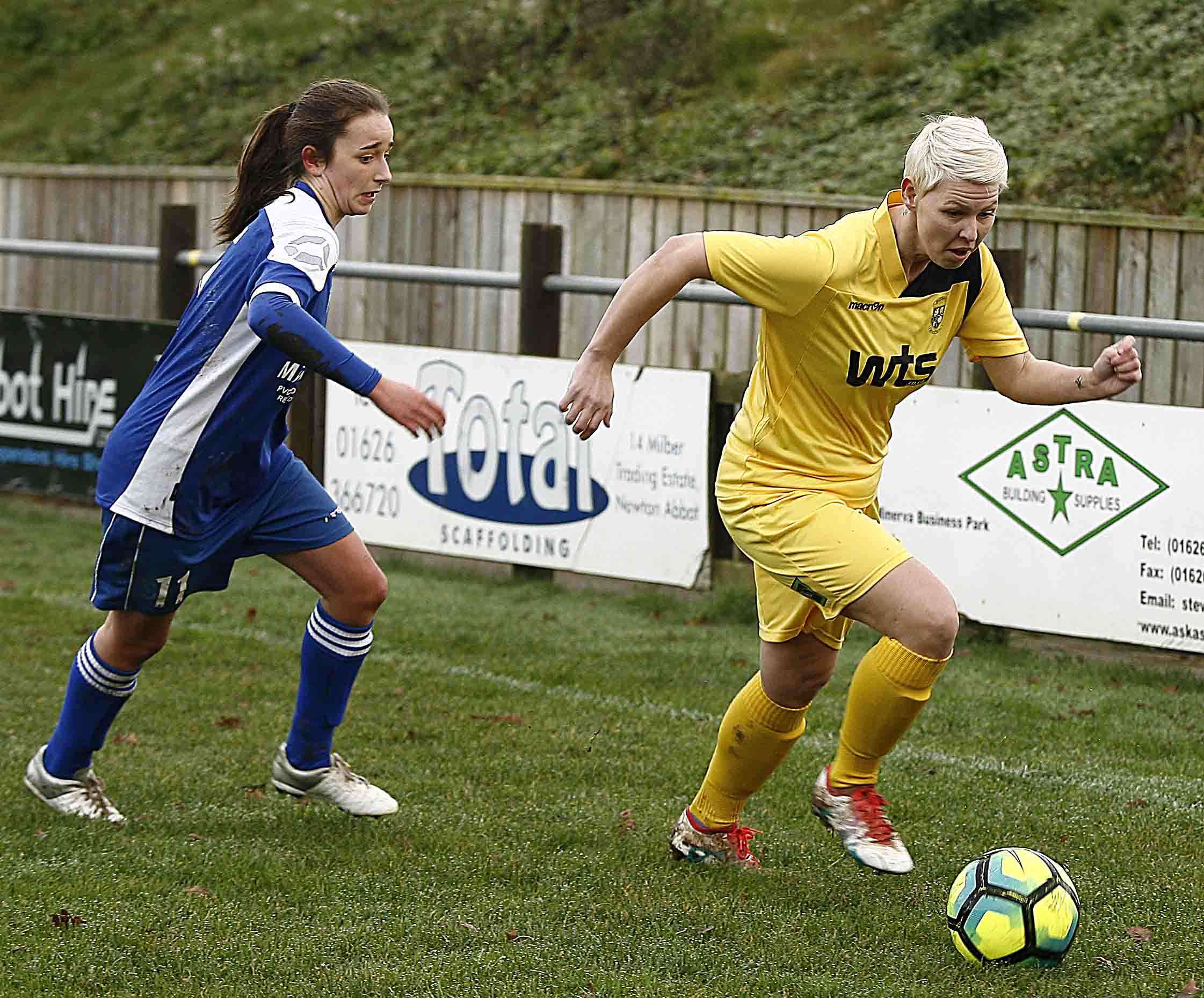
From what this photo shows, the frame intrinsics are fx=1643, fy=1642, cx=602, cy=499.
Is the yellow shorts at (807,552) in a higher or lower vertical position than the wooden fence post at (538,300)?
lower

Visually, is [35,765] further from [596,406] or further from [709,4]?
[709,4]

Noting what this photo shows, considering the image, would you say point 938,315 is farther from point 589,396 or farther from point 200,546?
point 200,546

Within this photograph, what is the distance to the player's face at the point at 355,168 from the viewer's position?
467 centimetres

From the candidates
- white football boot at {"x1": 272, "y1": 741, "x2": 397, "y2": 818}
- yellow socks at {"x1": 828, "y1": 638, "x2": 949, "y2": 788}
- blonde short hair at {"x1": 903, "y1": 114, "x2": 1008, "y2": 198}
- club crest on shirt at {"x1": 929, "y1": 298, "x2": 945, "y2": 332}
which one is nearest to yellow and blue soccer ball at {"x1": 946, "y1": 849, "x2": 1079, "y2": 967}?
yellow socks at {"x1": 828, "y1": 638, "x2": 949, "y2": 788}

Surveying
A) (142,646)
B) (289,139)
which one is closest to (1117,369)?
(289,139)

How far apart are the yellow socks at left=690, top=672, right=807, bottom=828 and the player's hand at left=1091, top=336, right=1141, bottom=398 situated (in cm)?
121

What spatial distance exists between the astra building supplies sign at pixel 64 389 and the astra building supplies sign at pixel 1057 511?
5.04 metres

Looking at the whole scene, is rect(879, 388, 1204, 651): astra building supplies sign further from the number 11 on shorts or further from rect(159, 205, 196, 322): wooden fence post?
rect(159, 205, 196, 322): wooden fence post

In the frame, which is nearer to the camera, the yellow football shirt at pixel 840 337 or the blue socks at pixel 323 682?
the yellow football shirt at pixel 840 337

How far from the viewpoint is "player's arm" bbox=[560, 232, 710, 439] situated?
4031 millimetres

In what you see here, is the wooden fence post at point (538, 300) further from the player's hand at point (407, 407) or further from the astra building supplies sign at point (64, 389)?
the player's hand at point (407, 407)

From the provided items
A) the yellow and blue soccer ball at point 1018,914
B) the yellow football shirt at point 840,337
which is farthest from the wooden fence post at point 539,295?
the yellow and blue soccer ball at point 1018,914

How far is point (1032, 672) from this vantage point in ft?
24.4

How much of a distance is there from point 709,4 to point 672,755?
35.3ft
